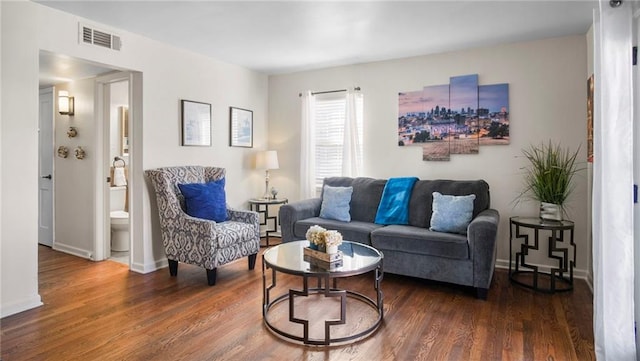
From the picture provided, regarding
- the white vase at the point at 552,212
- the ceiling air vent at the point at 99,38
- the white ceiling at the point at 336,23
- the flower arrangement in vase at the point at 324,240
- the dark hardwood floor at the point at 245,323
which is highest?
the white ceiling at the point at 336,23

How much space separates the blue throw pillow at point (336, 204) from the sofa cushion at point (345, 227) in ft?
0.29

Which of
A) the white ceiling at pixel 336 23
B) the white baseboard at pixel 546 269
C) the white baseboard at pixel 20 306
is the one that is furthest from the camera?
the white baseboard at pixel 546 269

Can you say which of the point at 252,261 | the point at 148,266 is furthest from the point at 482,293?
the point at 148,266

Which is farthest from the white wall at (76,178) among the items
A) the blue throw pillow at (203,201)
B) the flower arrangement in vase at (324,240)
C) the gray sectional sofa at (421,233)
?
the flower arrangement in vase at (324,240)

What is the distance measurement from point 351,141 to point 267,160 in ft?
3.69

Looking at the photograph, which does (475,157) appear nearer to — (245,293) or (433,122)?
(433,122)

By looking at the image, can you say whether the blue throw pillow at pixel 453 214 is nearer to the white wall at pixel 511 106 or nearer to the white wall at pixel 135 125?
the white wall at pixel 511 106

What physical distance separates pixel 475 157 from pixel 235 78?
306 cm

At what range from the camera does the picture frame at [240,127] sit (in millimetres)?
4867

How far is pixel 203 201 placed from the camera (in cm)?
379

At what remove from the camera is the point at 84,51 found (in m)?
3.29

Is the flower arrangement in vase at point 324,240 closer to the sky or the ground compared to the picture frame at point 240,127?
closer to the ground

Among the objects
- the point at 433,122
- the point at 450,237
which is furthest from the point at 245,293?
the point at 433,122

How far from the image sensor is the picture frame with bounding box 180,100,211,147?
13.8 ft
